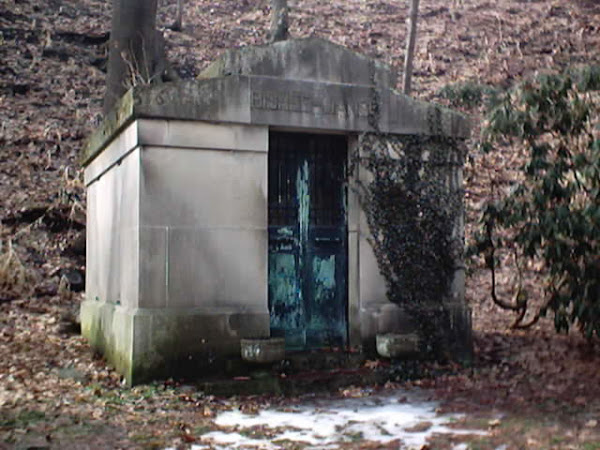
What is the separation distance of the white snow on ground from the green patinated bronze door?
1.24 m

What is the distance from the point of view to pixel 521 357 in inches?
298

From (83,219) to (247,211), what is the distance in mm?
5970

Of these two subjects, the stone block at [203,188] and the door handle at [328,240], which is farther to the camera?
the door handle at [328,240]

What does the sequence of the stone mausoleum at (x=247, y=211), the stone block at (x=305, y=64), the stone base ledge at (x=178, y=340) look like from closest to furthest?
the stone base ledge at (x=178, y=340) → the stone mausoleum at (x=247, y=211) → the stone block at (x=305, y=64)

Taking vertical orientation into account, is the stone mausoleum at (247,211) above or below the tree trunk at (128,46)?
below

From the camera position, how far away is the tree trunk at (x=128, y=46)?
1231 centimetres

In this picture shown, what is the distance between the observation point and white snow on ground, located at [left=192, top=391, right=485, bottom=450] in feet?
15.5

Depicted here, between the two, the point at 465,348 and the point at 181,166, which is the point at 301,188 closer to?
the point at 181,166

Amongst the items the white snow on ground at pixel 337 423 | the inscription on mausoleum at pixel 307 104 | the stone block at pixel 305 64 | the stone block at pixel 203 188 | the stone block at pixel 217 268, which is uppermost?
the stone block at pixel 305 64

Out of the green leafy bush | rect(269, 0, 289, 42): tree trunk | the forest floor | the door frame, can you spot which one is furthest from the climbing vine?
rect(269, 0, 289, 42): tree trunk

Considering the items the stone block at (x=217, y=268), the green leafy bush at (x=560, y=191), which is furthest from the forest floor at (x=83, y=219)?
the stone block at (x=217, y=268)

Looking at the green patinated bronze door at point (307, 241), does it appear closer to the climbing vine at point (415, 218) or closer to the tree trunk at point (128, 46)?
the climbing vine at point (415, 218)

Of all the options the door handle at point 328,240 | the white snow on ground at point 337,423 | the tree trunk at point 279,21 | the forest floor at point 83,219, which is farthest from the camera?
the tree trunk at point 279,21

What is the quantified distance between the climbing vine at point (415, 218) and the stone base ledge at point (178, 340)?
1.60 metres
